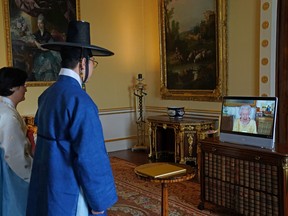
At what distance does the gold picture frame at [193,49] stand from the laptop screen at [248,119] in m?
1.84

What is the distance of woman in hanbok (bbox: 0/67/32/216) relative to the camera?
2.10 m

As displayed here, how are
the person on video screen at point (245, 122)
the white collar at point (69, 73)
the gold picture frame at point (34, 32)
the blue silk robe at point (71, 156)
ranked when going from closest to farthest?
the blue silk robe at point (71, 156), the white collar at point (69, 73), the person on video screen at point (245, 122), the gold picture frame at point (34, 32)

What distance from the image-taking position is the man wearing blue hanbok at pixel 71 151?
1522 millimetres

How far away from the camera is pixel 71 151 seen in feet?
5.14

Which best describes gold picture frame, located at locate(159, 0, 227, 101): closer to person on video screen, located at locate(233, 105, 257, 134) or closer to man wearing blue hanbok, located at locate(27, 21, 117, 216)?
person on video screen, located at locate(233, 105, 257, 134)

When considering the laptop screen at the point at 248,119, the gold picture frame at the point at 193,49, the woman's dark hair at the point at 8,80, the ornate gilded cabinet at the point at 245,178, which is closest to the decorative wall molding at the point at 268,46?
the gold picture frame at the point at 193,49

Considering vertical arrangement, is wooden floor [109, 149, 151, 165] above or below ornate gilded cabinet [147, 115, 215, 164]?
below

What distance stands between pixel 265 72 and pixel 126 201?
238 centimetres

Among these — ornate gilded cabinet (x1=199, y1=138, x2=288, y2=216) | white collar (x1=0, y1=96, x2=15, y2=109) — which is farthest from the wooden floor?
white collar (x1=0, y1=96, x2=15, y2=109)

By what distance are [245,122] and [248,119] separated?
40 mm

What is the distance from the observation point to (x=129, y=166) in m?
5.04

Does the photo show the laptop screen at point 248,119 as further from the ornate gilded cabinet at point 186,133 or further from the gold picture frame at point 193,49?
the gold picture frame at point 193,49

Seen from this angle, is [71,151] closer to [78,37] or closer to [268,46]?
[78,37]

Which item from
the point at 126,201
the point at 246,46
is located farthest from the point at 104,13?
the point at 126,201
